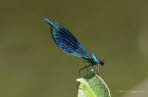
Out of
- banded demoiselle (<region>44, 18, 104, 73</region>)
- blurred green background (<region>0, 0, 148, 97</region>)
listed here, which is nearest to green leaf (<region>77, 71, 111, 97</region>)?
banded demoiselle (<region>44, 18, 104, 73</region>)

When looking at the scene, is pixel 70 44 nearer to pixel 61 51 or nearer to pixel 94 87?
pixel 94 87

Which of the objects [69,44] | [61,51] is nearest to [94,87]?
[69,44]

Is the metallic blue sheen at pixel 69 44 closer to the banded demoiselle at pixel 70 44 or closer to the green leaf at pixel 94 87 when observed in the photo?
the banded demoiselle at pixel 70 44

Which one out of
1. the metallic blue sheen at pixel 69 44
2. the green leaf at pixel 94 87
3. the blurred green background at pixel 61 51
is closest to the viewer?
the green leaf at pixel 94 87

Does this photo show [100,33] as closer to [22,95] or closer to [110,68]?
[110,68]

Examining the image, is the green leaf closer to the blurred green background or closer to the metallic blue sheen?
the metallic blue sheen

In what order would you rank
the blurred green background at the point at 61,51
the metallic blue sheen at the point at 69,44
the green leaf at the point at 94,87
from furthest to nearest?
the blurred green background at the point at 61,51, the metallic blue sheen at the point at 69,44, the green leaf at the point at 94,87

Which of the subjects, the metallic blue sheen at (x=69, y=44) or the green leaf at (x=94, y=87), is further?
the metallic blue sheen at (x=69, y=44)

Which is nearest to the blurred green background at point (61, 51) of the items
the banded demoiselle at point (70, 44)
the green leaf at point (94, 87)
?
the banded demoiselle at point (70, 44)

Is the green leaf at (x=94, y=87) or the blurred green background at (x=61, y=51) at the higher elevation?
the blurred green background at (x=61, y=51)
